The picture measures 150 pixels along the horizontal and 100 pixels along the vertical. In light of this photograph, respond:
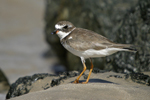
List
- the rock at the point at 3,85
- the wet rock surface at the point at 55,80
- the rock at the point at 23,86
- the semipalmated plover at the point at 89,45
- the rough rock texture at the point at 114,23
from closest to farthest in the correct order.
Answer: the semipalmated plover at the point at 89,45, the wet rock surface at the point at 55,80, the rock at the point at 23,86, the rock at the point at 3,85, the rough rock texture at the point at 114,23

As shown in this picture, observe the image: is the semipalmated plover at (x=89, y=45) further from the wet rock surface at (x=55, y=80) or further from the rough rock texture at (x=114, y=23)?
the rough rock texture at (x=114, y=23)

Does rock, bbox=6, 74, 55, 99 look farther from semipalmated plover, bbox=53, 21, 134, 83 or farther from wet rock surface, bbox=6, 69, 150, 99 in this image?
semipalmated plover, bbox=53, 21, 134, 83

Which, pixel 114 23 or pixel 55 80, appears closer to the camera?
pixel 55 80

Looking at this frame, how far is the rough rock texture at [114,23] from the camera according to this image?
6.89 m

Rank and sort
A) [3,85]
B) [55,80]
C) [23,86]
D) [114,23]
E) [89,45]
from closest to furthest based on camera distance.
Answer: [89,45], [55,80], [23,86], [3,85], [114,23]

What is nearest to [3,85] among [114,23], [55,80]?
[55,80]

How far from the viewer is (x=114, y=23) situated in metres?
8.37

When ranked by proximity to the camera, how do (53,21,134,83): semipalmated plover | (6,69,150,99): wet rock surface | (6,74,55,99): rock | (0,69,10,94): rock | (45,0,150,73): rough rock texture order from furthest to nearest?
(45,0,150,73): rough rock texture
(0,69,10,94): rock
(6,74,55,99): rock
(6,69,150,99): wet rock surface
(53,21,134,83): semipalmated plover

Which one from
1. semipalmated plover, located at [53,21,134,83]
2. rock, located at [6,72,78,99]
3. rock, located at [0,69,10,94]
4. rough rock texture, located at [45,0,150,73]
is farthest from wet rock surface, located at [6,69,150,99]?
rough rock texture, located at [45,0,150,73]

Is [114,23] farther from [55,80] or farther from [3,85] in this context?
[3,85]

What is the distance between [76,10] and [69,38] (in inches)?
197

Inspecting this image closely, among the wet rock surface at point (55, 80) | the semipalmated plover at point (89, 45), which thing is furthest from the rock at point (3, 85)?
the semipalmated plover at point (89, 45)

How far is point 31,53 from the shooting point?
1214 centimetres

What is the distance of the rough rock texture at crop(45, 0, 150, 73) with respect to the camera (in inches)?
271
